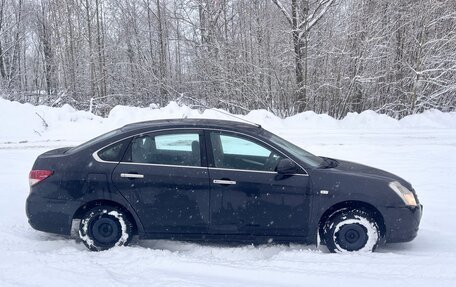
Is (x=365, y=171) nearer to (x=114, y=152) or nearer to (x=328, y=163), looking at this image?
(x=328, y=163)

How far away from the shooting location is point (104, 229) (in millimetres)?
5273

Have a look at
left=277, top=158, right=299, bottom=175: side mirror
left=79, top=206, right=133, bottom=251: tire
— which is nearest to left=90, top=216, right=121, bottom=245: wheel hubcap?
left=79, top=206, right=133, bottom=251: tire

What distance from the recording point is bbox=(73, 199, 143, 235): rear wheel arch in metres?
5.28

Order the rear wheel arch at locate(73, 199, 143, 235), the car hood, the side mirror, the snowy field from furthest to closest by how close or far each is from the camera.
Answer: the car hood, the rear wheel arch at locate(73, 199, 143, 235), the side mirror, the snowy field

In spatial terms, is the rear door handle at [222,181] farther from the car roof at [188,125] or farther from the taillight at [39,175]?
the taillight at [39,175]

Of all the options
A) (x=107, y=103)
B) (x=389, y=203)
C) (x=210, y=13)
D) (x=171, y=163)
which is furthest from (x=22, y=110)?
(x=389, y=203)

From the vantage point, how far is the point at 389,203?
5.21 metres

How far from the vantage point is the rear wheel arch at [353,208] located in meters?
5.24

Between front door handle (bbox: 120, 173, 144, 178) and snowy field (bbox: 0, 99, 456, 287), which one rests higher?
front door handle (bbox: 120, 173, 144, 178)

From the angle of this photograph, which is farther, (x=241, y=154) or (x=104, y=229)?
(x=241, y=154)

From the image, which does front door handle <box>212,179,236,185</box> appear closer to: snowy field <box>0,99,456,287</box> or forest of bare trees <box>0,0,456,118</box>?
snowy field <box>0,99,456,287</box>

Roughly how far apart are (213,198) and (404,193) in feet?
7.04

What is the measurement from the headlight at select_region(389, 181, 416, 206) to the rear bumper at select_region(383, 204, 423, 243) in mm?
91

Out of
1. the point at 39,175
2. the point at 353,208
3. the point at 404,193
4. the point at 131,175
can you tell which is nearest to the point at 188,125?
the point at 131,175
